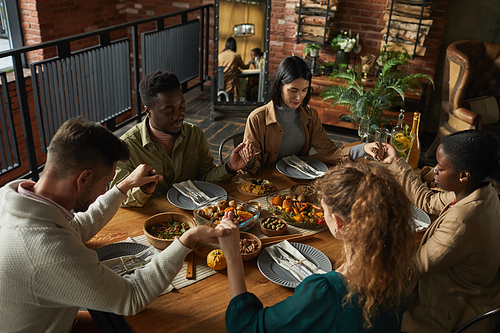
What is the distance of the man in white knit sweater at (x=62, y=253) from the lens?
118 centimetres

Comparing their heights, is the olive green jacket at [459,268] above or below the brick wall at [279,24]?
below

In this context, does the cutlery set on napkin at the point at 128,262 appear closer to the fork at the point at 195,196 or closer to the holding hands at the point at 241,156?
the fork at the point at 195,196

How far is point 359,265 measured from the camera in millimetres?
1125

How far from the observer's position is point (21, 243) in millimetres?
1169

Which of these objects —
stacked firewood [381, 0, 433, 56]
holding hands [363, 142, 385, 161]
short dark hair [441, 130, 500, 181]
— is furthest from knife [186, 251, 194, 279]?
stacked firewood [381, 0, 433, 56]

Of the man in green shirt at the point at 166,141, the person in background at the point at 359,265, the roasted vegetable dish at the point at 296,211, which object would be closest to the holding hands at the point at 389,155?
the roasted vegetable dish at the point at 296,211

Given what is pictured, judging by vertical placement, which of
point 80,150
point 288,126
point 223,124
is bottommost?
point 223,124

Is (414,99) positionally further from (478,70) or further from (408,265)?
(408,265)

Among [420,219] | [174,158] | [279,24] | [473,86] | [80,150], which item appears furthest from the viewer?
[279,24]

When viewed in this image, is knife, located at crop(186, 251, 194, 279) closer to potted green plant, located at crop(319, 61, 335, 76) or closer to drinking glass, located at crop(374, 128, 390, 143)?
drinking glass, located at crop(374, 128, 390, 143)

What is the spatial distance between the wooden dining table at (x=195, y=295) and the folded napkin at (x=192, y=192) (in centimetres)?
23

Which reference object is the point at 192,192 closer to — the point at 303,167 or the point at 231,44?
the point at 303,167

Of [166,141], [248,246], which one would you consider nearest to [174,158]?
[166,141]

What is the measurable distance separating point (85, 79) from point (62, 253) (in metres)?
3.32
